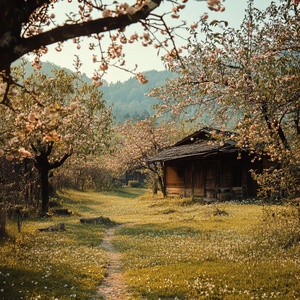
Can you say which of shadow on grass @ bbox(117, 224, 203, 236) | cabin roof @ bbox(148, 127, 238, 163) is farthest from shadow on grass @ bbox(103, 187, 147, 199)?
shadow on grass @ bbox(117, 224, 203, 236)

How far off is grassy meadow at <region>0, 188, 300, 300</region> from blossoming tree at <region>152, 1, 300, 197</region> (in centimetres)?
219

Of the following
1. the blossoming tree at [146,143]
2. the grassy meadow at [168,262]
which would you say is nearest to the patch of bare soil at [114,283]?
the grassy meadow at [168,262]

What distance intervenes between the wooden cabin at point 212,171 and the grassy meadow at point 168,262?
16.8m

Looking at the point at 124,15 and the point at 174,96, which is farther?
the point at 174,96

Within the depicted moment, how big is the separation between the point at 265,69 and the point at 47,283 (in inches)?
346

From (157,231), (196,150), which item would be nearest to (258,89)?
(157,231)

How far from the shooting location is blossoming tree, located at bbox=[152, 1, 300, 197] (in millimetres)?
11594

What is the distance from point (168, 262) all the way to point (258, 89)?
19.6 feet

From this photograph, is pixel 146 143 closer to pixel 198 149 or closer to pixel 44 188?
pixel 198 149

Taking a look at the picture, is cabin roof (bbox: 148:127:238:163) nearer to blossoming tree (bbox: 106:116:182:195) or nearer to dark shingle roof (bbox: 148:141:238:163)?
dark shingle roof (bbox: 148:141:238:163)

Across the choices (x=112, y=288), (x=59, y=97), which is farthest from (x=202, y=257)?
(x=59, y=97)

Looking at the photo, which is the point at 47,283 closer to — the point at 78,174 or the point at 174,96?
the point at 174,96

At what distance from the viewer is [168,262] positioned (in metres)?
12.1

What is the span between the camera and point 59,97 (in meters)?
28.4
